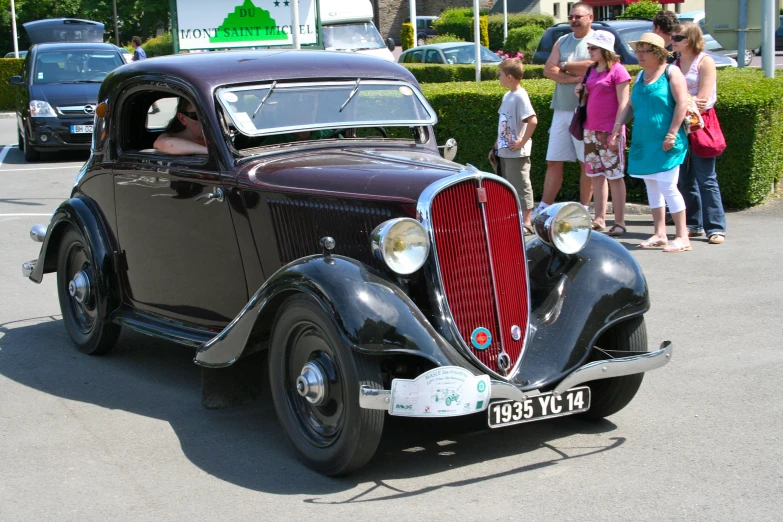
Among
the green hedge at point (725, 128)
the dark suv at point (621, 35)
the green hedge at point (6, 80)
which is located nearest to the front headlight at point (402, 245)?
the green hedge at point (725, 128)

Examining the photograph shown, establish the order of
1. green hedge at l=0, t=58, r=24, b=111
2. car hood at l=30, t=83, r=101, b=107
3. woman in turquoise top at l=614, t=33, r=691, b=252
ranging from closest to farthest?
woman in turquoise top at l=614, t=33, r=691, b=252, car hood at l=30, t=83, r=101, b=107, green hedge at l=0, t=58, r=24, b=111

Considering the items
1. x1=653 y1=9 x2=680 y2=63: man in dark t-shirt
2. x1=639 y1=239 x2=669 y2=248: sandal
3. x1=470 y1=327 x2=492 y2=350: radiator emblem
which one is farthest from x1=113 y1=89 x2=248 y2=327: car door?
x1=653 y1=9 x2=680 y2=63: man in dark t-shirt

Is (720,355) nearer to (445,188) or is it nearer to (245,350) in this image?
(445,188)

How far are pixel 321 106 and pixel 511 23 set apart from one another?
3949cm

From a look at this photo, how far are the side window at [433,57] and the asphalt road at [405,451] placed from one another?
19.0 m

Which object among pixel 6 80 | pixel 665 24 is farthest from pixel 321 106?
pixel 6 80

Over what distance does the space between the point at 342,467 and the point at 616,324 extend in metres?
1.51

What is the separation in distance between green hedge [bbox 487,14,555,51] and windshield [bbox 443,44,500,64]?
55.3 feet

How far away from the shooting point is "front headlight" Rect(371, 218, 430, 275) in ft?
13.4

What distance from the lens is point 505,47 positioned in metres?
37.1

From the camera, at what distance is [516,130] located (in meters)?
8.96

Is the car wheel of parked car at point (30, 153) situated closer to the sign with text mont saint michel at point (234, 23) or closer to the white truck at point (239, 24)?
the white truck at point (239, 24)

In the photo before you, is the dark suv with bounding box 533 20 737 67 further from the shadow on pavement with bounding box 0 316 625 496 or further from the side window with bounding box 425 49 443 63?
the shadow on pavement with bounding box 0 316 625 496

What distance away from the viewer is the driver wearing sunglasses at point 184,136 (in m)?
5.47
